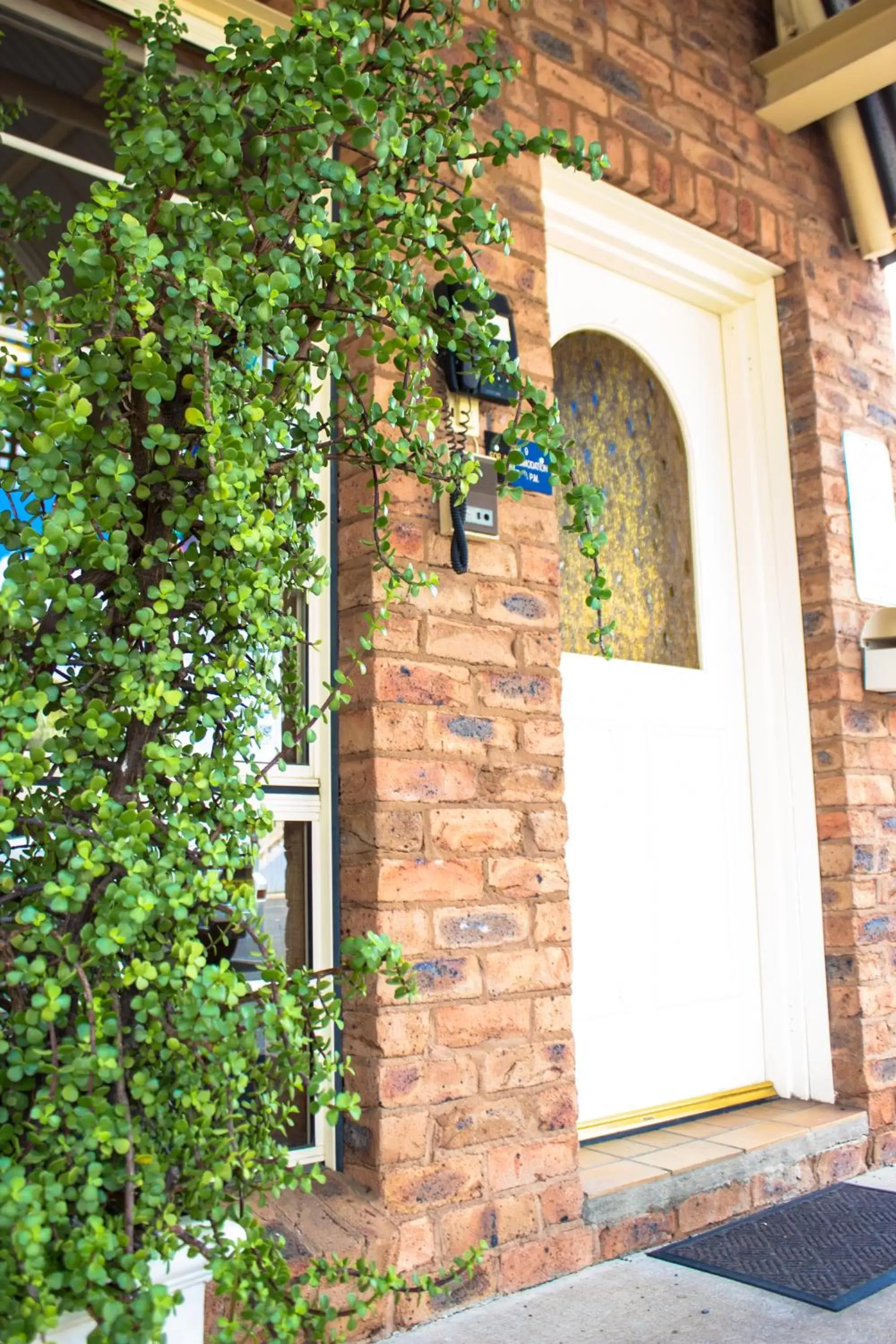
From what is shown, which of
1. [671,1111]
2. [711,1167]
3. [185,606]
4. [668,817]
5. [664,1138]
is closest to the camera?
[185,606]

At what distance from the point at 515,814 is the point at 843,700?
1246 millimetres

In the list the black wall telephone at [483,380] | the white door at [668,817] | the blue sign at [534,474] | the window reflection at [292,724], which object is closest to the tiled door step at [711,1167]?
the white door at [668,817]

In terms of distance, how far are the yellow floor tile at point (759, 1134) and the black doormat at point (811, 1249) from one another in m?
0.13

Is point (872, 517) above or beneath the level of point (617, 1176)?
above

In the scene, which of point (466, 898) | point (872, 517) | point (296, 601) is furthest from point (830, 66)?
point (466, 898)

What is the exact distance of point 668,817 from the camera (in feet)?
9.48

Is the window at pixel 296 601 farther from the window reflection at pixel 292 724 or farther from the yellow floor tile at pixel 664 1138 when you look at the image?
the yellow floor tile at pixel 664 1138

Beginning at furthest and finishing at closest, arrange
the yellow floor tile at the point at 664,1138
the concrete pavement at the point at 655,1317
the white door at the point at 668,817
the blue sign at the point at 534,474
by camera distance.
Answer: the white door at the point at 668,817, the yellow floor tile at the point at 664,1138, the blue sign at the point at 534,474, the concrete pavement at the point at 655,1317

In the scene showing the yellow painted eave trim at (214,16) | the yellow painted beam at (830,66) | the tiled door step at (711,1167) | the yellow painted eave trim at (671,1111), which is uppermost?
the yellow painted beam at (830,66)

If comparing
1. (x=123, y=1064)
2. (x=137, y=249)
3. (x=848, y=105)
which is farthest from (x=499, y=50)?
(x=123, y=1064)

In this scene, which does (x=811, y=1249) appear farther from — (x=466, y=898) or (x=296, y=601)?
(x=296, y=601)

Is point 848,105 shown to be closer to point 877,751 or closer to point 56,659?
point 877,751

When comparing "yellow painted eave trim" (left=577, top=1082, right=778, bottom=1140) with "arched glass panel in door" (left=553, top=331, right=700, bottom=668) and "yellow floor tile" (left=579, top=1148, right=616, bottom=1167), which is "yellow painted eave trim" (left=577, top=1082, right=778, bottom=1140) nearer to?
"yellow floor tile" (left=579, top=1148, right=616, bottom=1167)

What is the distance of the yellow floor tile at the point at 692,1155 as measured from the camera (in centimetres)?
239
